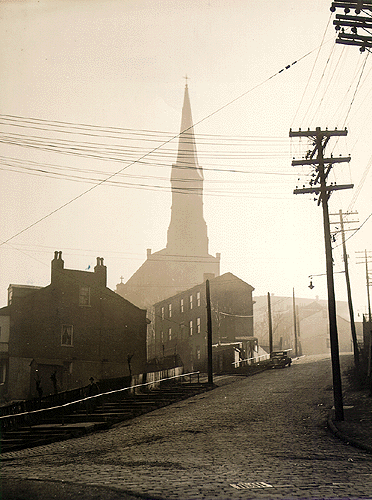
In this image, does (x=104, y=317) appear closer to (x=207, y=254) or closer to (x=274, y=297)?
(x=207, y=254)

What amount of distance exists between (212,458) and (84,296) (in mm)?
32955

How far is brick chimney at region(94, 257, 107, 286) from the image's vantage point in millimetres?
46438

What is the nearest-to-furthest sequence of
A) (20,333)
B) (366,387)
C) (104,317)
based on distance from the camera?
1. (366,387)
2. (20,333)
3. (104,317)

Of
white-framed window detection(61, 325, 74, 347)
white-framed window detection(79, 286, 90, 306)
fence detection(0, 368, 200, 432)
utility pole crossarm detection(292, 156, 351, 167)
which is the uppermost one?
utility pole crossarm detection(292, 156, 351, 167)

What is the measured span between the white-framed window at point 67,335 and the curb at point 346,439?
85.9 feet

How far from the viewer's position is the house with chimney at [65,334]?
41188 millimetres

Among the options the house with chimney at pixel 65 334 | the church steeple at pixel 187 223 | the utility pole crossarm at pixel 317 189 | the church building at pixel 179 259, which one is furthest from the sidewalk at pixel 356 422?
the church steeple at pixel 187 223

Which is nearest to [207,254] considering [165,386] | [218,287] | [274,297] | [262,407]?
[274,297]

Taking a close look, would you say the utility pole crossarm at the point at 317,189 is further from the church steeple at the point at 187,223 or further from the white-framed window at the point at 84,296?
the church steeple at the point at 187,223

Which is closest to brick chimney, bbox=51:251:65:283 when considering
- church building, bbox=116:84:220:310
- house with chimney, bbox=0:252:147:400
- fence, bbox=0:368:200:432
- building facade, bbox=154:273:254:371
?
house with chimney, bbox=0:252:147:400

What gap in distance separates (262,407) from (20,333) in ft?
75.0

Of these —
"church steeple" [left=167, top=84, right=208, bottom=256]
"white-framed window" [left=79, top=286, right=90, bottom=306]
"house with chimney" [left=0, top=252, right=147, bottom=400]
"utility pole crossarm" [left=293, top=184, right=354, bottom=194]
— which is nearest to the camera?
"utility pole crossarm" [left=293, top=184, right=354, bottom=194]

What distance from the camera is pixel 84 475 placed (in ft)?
36.5

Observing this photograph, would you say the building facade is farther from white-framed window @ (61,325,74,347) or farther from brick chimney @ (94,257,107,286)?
white-framed window @ (61,325,74,347)
